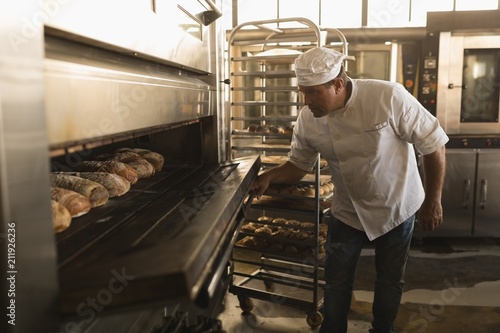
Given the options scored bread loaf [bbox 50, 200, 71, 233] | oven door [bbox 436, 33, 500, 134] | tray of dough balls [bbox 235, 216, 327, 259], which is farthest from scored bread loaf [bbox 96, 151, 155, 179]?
oven door [bbox 436, 33, 500, 134]

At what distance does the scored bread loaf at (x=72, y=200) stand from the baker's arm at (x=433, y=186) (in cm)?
173

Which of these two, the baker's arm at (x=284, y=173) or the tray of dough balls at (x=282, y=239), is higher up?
the baker's arm at (x=284, y=173)

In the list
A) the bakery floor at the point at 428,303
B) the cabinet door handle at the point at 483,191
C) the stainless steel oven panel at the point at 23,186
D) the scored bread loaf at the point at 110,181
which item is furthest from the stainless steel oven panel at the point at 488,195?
the stainless steel oven panel at the point at 23,186

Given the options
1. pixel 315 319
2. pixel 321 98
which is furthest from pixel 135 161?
pixel 315 319

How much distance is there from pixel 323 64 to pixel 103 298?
1.55 metres

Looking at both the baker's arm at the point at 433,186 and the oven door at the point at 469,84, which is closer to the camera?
the baker's arm at the point at 433,186

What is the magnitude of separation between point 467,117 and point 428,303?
7.05ft

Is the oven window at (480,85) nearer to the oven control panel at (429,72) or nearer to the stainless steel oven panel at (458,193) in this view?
the oven control panel at (429,72)

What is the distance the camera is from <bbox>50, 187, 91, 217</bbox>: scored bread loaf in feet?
4.16

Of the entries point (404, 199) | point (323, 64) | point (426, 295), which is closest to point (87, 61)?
point (323, 64)

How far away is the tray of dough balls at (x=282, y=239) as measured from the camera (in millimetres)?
2895

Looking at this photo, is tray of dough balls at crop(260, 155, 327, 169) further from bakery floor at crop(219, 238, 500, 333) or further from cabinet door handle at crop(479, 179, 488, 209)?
cabinet door handle at crop(479, 179, 488, 209)

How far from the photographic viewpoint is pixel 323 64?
80.1 inches

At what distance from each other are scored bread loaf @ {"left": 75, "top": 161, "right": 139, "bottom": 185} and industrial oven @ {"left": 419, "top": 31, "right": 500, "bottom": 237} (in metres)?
3.39
